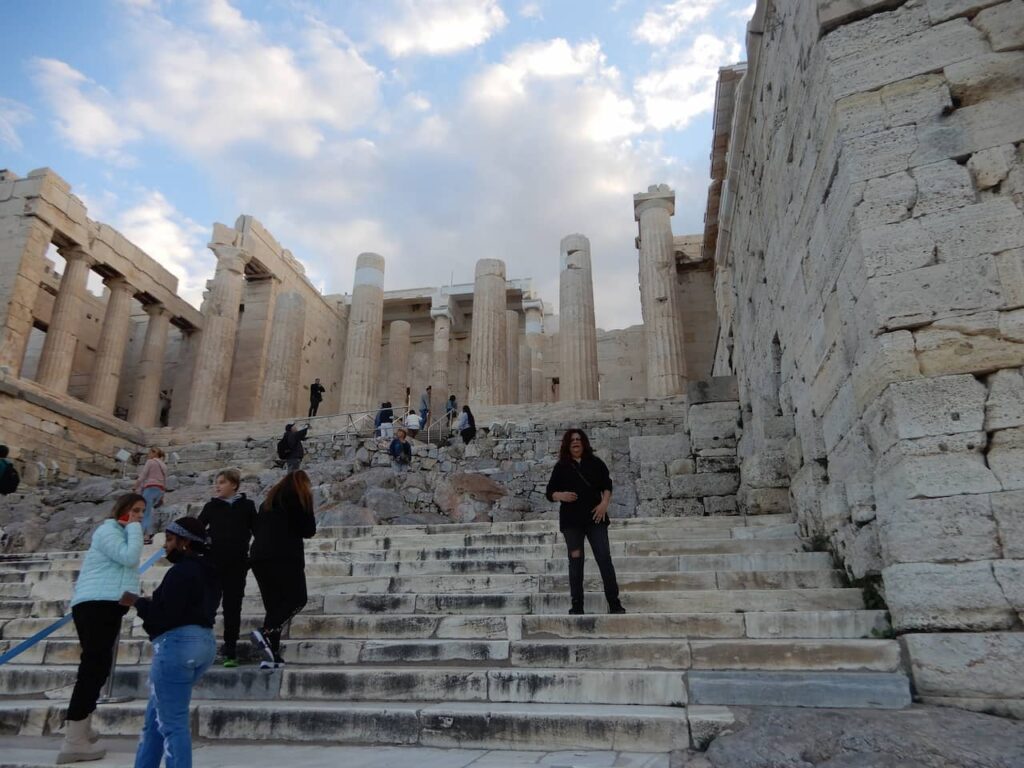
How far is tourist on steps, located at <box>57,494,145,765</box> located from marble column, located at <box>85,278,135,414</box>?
68.7 feet

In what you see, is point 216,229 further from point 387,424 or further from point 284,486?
point 284,486

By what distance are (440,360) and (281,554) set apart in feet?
72.1

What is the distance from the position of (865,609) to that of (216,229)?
25408 mm

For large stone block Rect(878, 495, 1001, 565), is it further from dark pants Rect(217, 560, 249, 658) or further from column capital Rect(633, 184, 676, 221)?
column capital Rect(633, 184, 676, 221)

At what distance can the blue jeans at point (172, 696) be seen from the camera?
2.73 m

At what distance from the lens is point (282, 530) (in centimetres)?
450

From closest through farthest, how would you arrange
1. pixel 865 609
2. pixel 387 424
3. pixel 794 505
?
pixel 865 609
pixel 794 505
pixel 387 424

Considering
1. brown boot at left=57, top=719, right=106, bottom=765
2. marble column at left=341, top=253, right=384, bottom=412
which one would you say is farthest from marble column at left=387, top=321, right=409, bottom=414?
brown boot at left=57, top=719, right=106, bottom=765

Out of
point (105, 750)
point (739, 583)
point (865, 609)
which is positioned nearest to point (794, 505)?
point (739, 583)

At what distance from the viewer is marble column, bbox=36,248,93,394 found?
68.0ft

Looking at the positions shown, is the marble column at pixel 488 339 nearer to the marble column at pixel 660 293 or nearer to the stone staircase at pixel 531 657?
the marble column at pixel 660 293

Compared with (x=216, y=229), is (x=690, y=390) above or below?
below

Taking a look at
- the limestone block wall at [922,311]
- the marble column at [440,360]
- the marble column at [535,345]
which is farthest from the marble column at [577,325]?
the limestone block wall at [922,311]

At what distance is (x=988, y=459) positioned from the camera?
361cm
